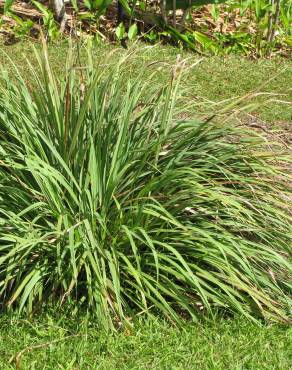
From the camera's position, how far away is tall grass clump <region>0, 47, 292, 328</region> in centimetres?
379

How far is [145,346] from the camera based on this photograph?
3598 millimetres

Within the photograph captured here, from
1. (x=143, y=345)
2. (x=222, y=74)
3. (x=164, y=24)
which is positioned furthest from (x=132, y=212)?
(x=164, y=24)

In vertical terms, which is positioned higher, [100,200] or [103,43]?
[100,200]

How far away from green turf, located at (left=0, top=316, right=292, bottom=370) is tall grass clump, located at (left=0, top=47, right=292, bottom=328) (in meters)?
0.10

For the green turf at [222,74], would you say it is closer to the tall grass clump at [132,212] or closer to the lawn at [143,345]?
the tall grass clump at [132,212]

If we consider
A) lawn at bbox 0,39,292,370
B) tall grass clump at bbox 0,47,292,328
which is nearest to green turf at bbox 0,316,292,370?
lawn at bbox 0,39,292,370

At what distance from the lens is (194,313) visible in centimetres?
387

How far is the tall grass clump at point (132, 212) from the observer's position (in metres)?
3.79

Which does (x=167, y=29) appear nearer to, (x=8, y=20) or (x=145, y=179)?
(x=8, y=20)

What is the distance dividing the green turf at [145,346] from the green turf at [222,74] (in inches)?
130

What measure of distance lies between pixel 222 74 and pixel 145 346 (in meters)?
4.54

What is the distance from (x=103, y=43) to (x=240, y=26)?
203 cm

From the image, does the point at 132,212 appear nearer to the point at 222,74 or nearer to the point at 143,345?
the point at 143,345

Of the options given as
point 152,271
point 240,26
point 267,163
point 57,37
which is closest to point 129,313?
point 152,271
